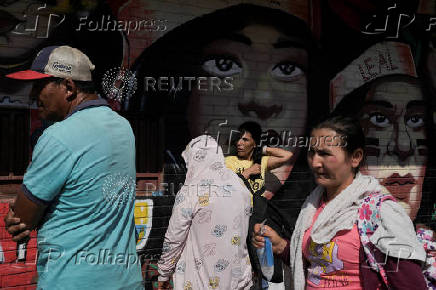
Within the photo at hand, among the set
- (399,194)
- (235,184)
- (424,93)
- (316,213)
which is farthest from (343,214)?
(424,93)

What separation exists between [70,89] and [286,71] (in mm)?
3638

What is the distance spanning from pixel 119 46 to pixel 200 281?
2566 mm

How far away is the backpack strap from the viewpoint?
166 centimetres

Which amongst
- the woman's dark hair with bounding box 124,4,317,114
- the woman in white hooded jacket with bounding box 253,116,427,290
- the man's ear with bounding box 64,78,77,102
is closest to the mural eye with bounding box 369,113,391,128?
the woman's dark hair with bounding box 124,4,317,114

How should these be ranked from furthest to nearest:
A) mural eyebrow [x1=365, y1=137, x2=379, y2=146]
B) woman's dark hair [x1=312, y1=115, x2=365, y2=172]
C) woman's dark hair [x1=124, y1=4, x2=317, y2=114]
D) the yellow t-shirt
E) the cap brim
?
mural eyebrow [x1=365, y1=137, x2=379, y2=146]
woman's dark hair [x1=124, y1=4, x2=317, y2=114]
the yellow t-shirt
woman's dark hair [x1=312, y1=115, x2=365, y2=172]
the cap brim

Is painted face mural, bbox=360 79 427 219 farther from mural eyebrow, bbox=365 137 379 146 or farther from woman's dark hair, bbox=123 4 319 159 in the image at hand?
woman's dark hair, bbox=123 4 319 159

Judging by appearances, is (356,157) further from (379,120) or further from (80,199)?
(379,120)

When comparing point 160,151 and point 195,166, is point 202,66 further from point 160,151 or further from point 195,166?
point 195,166

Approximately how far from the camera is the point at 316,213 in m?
2.01

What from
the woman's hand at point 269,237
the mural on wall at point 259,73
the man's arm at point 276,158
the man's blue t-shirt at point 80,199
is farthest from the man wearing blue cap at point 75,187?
the man's arm at point 276,158

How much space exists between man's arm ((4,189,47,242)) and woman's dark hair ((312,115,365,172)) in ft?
4.48

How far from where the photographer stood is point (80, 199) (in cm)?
165

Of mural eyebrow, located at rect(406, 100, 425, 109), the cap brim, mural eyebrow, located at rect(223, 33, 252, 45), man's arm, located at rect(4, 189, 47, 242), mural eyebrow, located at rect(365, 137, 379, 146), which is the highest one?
mural eyebrow, located at rect(223, 33, 252, 45)

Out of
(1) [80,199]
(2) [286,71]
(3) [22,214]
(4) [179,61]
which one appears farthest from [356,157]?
(2) [286,71]
